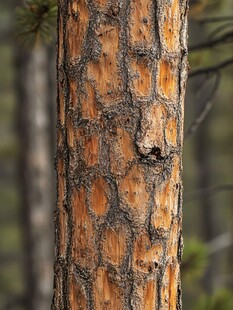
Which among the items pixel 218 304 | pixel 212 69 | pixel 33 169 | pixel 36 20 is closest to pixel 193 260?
pixel 218 304

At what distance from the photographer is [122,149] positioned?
1.91 m

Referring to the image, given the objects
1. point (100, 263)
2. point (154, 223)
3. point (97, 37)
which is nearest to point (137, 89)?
point (97, 37)

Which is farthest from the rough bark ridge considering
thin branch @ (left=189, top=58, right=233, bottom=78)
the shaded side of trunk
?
the shaded side of trunk

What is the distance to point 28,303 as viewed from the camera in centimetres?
714

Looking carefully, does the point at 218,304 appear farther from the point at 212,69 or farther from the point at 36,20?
the point at 36,20

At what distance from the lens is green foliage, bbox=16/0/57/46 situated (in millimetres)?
2711

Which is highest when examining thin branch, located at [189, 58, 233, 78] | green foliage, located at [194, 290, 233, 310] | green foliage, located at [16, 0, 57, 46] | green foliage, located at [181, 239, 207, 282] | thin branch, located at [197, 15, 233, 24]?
thin branch, located at [197, 15, 233, 24]

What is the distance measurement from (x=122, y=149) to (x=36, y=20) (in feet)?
3.58

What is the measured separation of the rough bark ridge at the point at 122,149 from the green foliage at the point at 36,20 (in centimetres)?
76

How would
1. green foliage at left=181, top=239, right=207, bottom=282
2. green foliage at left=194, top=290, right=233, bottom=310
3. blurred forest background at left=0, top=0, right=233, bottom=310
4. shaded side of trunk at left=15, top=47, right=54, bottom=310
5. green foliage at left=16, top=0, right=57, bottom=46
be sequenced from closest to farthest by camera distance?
green foliage at left=16, top=0, right=57, bottom=46, blurred forest background at left=0, top=0, right=233, bottom=310, green foliage at left=181, top=239, right=207, bottom=282, green foliage at left=194, top=290, right=233, bottom=310, shaded side of trunk at left=15, top=47, right=54, bottom=310

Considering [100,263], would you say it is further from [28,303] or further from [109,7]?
[28,303]

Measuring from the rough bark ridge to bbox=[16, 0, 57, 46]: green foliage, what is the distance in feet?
2.48

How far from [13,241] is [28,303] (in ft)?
34.7

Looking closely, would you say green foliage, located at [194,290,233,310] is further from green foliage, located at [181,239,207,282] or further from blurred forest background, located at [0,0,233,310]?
green foliage, located at [181,239,207,282]
